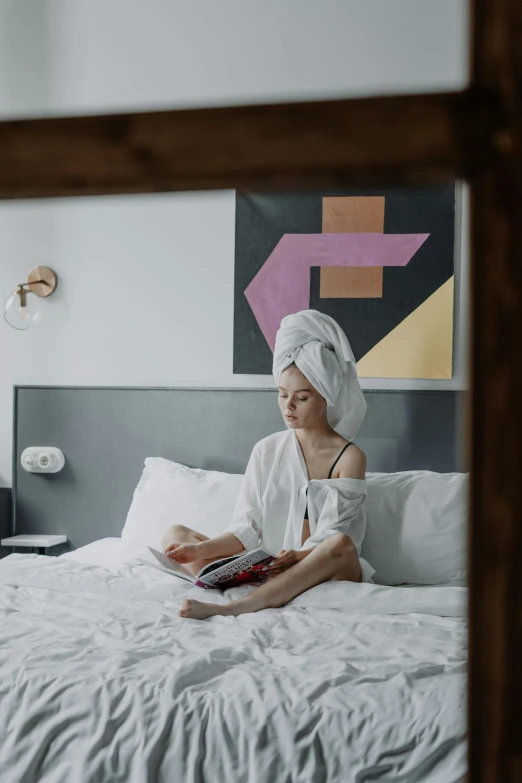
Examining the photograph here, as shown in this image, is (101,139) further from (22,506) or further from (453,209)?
(22,506)

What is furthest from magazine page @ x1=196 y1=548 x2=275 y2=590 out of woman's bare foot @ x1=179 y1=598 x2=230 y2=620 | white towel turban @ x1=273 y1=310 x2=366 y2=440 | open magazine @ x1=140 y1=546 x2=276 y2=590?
white towel turban @ x1=273 y1=310 x2=366 y2=440

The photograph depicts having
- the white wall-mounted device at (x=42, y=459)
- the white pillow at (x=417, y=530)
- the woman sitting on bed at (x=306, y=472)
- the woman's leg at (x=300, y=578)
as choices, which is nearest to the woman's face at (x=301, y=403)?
the woman sitting on bed at (x=306, y=472)

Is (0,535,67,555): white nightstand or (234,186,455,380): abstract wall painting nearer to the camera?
(234,186,455,380): abstract wall painting

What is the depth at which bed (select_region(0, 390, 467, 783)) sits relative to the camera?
105cm

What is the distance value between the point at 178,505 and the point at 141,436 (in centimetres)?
43

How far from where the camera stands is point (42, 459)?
269 centimetres

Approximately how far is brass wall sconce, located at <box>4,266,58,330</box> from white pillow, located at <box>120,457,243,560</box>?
76 centimetres

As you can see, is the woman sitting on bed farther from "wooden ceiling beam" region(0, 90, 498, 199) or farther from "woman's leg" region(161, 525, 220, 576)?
"wooden ceiling beam" region(0, 90, 498, 199)

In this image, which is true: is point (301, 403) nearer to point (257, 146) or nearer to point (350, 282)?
point (350, 282)

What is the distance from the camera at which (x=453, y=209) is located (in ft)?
7.93

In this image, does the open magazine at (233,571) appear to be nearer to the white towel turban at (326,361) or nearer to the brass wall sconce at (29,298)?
the white towel turban at (326,361)

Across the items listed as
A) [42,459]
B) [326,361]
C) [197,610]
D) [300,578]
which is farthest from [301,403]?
[42,459]

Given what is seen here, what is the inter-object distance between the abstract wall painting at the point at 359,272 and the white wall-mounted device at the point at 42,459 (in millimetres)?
721

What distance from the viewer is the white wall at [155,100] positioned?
2467mm
